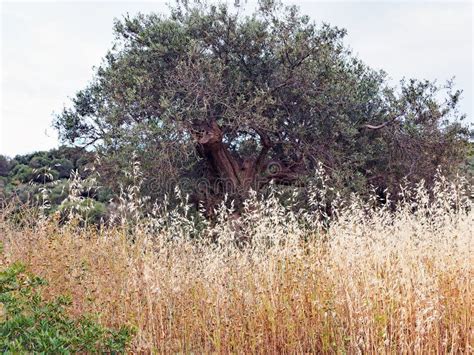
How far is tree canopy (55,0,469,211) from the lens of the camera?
8.73 meters

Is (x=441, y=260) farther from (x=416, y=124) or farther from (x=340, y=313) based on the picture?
(x=416, y=124)

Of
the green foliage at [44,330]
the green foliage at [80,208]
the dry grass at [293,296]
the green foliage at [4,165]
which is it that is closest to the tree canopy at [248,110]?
the green foliage at [80,208]

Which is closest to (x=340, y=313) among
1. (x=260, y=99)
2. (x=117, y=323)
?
(x=117, y=323)

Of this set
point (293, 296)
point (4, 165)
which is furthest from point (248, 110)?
point (4, 165)

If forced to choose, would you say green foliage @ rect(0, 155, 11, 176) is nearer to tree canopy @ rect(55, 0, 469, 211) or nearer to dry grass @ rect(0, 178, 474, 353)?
tree canopy @ rect(55, 0, 469, 211)

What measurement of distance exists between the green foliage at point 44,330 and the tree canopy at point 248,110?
5.20 metres

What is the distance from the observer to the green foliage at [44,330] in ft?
8.38

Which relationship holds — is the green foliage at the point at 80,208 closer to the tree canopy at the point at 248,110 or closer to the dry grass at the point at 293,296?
the dry grass at the point at 293,296

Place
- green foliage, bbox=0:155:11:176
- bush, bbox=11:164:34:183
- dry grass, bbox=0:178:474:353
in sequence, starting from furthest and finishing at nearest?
1. green foliage, bbox=0:155:11:176
2. bush, bbox=11:164:34:183
3. dry grass, bbox=0:178:474:353

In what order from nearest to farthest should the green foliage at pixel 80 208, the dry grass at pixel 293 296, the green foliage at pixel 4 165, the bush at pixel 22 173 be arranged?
1. the dry grass at pixel 293 296
2. the green foliage at pixel 80 208
3. the bush at pixel 22 173
4. the green foliage at pixel 4 165

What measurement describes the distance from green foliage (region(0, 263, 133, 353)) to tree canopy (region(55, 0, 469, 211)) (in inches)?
205

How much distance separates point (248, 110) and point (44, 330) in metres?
6.50

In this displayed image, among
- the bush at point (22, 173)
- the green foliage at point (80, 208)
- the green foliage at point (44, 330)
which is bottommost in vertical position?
the green foliage at point (44, 330)

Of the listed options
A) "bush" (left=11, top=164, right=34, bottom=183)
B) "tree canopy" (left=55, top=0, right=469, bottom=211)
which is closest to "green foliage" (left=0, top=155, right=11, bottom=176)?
"bush" (left=11, top=164, right=34, bottom=183)
